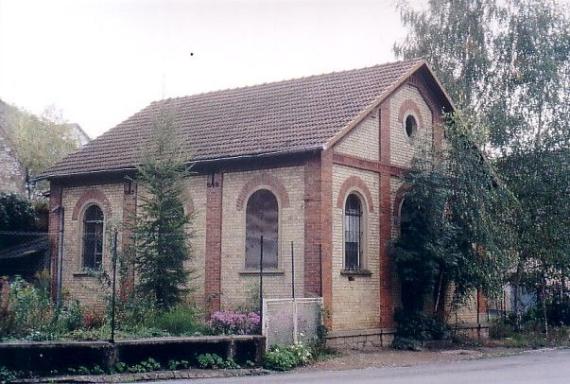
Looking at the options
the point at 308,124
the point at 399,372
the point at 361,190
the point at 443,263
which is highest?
the point at 308,124

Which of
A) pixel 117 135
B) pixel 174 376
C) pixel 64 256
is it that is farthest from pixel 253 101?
pixel 174 376

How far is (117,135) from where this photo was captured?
92.1 ft

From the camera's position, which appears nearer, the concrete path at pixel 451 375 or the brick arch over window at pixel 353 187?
the concrete path at pixel 451 375

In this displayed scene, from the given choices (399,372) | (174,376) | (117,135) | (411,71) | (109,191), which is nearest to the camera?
(174,376)

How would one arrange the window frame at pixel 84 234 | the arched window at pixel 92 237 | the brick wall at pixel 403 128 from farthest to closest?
the arched window at pixel 92 237
the window frame at pixel 84 234
the brick wall at pixel 403 128

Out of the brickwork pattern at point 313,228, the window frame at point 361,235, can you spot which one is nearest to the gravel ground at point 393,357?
the brickwork pattern at point 313,228

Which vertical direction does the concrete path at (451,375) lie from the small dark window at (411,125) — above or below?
below

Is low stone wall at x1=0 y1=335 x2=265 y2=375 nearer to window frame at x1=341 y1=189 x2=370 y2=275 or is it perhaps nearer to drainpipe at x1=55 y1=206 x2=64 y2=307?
window frame at x1=341 y1=189 x2=370 y2=275

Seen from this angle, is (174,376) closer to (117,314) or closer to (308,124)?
(117,314)

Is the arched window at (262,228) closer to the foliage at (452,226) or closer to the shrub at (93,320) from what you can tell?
the foliage at (452,226)

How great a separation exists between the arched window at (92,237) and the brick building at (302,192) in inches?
2.1

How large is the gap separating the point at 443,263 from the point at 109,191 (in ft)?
36.8

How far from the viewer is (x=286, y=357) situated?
17.2m

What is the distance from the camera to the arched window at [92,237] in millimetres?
25828
